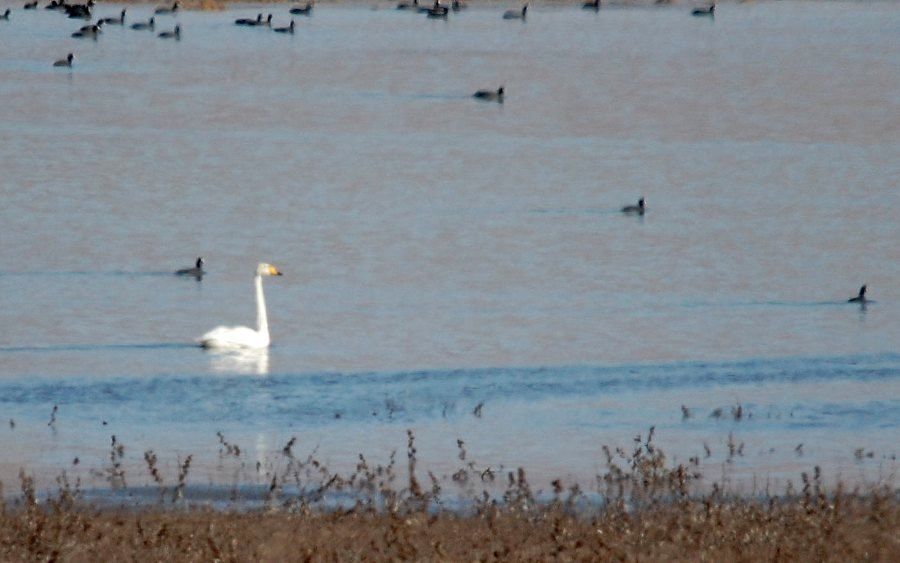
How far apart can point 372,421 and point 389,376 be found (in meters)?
2.10

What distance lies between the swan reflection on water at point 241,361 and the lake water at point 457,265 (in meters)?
0.05

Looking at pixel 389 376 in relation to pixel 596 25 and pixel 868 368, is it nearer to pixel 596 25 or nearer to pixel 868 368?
pixel 868 368

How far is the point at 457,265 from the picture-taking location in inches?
985

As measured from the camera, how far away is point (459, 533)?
31.0ft

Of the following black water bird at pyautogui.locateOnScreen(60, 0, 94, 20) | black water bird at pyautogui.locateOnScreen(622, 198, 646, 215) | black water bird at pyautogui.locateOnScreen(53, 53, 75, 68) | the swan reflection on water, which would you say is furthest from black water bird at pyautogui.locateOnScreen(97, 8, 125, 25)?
the swan reflection on water

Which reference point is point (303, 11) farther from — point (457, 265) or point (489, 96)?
point (457, 265)

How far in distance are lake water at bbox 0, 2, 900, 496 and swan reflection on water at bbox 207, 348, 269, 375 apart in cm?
5

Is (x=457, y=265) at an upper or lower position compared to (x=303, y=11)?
lower

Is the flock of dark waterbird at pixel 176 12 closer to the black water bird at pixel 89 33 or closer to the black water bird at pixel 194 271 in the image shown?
the black water bird at pixel 89 33

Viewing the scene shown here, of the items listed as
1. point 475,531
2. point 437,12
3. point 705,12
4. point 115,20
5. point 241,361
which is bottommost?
point 115,20

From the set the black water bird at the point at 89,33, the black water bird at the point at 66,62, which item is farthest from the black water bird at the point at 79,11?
the black water bird at the point at 66,62

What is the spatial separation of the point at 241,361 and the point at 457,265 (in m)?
7.07

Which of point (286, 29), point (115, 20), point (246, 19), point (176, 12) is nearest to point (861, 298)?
point (286, 29)

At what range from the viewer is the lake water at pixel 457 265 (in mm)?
15336
